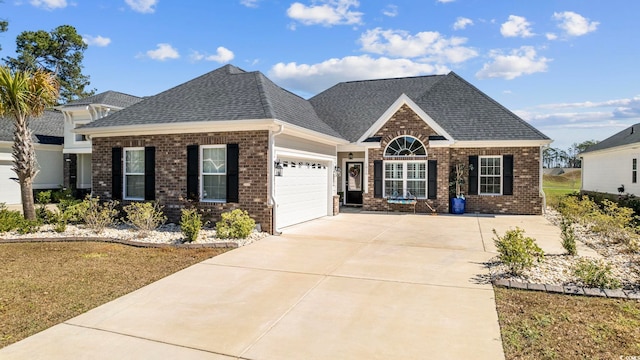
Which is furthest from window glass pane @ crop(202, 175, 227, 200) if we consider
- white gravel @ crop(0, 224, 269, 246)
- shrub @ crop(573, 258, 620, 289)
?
shrub @ crop(573, 258, 620, 289)

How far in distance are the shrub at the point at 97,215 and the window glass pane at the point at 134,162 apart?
1.21 metres

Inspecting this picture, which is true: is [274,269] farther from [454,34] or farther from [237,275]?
[454,34]

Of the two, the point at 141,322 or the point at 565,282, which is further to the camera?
the point at 565,282

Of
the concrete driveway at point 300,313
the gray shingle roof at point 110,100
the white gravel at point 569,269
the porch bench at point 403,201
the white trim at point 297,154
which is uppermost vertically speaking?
the gray shingle roof at point 110,100

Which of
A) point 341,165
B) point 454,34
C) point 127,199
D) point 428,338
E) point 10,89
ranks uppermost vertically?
point 454,34

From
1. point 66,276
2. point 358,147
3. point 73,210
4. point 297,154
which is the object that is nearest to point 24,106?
point 73,210

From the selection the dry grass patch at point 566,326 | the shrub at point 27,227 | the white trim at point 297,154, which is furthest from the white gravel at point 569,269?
the shrub at point 27,227

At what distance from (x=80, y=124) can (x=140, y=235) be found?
668 inches

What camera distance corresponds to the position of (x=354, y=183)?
19406mm

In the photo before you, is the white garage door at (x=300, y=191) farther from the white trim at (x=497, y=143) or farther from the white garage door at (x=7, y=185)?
the white garage door at (x=7, y=185)

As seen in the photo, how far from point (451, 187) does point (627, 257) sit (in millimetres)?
8634

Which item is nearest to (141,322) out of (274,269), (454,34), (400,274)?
(274,269)

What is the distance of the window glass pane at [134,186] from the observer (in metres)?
12.7

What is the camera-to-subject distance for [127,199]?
42.1 feet
